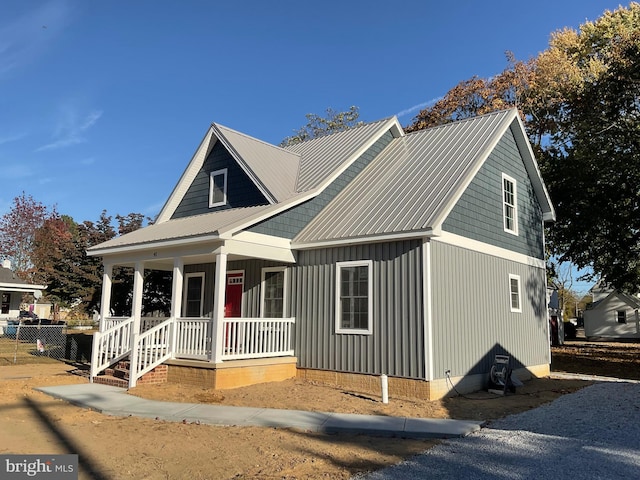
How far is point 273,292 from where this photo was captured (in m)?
13.9

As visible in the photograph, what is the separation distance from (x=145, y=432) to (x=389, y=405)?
4.64m

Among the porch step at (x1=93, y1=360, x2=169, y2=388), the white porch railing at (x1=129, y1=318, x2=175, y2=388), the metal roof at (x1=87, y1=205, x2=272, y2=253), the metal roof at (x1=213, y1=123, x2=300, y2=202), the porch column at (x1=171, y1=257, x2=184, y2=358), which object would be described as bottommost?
the porch step at (x1=93, y1=360, x2=169, y2=388)

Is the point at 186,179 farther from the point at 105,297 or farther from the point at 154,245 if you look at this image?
the point at 105,297

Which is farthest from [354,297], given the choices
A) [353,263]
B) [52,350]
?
[52,350]

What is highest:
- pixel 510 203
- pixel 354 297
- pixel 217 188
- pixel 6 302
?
pixel 217 188

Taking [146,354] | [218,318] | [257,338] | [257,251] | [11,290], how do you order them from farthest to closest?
[11,290], [257,338], [257,251], [146,354], [218,318]

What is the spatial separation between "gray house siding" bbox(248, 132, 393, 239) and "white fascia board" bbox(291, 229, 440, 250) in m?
0.53

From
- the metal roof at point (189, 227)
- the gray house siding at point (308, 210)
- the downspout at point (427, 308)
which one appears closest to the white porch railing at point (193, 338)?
the metal roof at point (189, 227)

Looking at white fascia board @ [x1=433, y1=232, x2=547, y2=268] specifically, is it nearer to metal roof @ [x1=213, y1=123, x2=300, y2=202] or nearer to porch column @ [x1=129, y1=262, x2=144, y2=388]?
metal roof @ [x1=213, y1=123, x2=300, y2=202]

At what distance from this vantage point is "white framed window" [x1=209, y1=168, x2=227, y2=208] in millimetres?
15383

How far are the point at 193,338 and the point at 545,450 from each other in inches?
317

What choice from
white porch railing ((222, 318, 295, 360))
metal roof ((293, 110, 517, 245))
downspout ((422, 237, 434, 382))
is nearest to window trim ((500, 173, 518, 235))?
metal roof ((293, 110, 517, 245))

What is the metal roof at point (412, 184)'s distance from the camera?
11805 mm

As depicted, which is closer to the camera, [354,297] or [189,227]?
[354,297]
